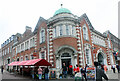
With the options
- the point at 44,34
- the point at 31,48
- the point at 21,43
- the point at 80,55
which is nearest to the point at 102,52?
the point at 80,55

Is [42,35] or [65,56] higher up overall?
[42,35]

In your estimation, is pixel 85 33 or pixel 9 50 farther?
pixel 9 50

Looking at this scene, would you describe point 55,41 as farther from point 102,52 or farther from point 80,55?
point 102,52

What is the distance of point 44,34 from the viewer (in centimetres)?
1905

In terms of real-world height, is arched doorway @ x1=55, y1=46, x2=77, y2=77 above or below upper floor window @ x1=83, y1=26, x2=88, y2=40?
below

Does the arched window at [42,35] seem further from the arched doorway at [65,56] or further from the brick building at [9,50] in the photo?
the brick building at [9,50]

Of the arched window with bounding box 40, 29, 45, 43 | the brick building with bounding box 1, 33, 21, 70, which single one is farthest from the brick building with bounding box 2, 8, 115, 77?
the brick building with bounding box 1, 33, 21, 70

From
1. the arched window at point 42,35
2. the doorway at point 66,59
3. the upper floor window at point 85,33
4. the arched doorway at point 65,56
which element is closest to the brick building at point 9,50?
the arched window at point 42,35

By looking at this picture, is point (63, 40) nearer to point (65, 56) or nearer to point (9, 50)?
point (65, 56)

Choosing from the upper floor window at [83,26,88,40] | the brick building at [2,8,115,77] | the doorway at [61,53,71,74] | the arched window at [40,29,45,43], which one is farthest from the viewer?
the arched window at [40,29,45,43]

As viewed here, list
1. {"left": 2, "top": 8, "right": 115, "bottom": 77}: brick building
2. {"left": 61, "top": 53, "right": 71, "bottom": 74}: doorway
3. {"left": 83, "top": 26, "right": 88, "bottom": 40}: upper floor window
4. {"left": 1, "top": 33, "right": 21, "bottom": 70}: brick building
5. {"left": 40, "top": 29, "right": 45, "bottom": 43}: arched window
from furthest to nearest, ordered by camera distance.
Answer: {"left": 1, "top": 33, "right": 21, "bottom": 70}: brick building < {"left": 40, "top": 29, "right": 45, "bottom": 43}: arched window < {"left": 83, "top": 26, "right": 88, "bottom": 40}: upper floor window < {"left": 61, "top": 53, "right": 71, "bottom": 74}: doorway < {"left": 2, "top": 8, "right": 115, "bottom": 77}: brick building

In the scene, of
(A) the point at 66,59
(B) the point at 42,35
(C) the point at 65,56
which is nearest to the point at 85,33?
(C) the point at 65,56

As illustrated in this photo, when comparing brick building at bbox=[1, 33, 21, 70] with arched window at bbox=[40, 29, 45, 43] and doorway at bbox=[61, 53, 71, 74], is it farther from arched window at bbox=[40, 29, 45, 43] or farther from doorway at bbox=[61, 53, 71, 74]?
doorway at bbox=[61, 53, 71, 74]

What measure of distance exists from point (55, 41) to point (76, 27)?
13.4 ft
